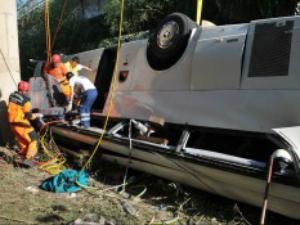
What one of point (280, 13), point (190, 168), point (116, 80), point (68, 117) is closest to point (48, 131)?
point (68, 117)

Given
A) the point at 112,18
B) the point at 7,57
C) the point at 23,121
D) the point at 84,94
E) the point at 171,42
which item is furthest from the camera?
the point at 112,18

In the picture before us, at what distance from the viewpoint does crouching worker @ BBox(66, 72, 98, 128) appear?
290 inches

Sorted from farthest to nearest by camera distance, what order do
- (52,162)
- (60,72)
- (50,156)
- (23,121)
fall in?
1. (60,72)
2. (23,121)
3. (50,156)
4. (52,162)

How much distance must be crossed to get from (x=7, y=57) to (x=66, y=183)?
4.23 metres

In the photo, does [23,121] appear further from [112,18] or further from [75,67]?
[112,18]

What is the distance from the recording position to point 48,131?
803 cm

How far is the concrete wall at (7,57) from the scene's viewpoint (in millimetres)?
9062

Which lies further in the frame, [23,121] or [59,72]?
[59,72]

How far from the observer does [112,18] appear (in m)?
15.0

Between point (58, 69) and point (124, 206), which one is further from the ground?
point (58, 69)

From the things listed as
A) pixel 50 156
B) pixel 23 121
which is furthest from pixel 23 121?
pixel 50 156

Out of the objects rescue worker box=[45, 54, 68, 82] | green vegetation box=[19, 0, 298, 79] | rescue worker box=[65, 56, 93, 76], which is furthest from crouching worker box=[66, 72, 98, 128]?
green vegetation box=[19, 0, 298, 79]

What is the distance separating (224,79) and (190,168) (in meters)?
1.10

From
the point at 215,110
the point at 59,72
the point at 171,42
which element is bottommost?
the point at 215,110
